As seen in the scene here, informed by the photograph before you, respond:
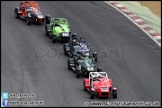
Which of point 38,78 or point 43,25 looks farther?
point 43,25

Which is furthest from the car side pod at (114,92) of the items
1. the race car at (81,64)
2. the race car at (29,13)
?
the race car at (29,13)

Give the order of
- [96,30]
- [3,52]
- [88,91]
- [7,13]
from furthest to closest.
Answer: [7,13]
[96,30]
[3,52]
[88,91]

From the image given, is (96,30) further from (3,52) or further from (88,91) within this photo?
(88,91)

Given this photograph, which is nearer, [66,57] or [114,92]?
[114,92]

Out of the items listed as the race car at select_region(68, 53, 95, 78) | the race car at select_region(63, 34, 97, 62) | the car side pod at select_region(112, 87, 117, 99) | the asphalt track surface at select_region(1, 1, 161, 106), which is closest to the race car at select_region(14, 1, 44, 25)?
the asphalt track surface at select_region(1, 1, 161, 106)

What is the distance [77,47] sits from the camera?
40156 mm

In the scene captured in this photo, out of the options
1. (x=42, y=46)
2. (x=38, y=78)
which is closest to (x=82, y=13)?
(x=42, y=46)

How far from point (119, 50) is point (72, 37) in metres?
3.43

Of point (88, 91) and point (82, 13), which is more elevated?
point (82, 13)

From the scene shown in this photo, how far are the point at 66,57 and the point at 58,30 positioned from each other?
10.2 feet

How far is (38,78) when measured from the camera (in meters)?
37.2

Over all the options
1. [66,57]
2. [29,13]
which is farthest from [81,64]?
[29,13]

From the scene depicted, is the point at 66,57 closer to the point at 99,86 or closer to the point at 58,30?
the point at 58,30

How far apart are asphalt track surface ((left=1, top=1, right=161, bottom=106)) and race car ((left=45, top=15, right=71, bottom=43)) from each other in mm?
534
